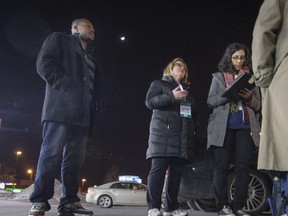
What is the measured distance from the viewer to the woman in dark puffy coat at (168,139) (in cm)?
452

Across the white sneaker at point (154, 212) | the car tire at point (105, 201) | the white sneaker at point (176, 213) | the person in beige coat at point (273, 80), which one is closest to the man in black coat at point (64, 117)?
the white sneaker at point (154, 212)

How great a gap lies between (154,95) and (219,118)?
84 cm

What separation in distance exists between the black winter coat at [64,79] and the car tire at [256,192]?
9.50 feet

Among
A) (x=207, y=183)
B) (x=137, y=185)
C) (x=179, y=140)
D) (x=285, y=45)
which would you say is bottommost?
(x=137, y=185)

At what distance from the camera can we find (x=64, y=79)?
162 inches

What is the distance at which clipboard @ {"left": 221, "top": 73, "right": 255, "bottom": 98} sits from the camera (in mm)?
4223

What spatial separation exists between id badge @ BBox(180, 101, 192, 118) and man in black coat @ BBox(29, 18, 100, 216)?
1.09m

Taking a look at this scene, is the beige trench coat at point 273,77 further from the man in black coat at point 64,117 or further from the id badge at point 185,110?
the man in black coat at point 64,117

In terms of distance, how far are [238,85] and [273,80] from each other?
4.23ft

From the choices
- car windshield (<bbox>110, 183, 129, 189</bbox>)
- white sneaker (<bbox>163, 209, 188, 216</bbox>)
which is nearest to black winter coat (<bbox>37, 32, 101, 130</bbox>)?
white sneaker (<bbox>163, 209, 188, 216</bbox>)

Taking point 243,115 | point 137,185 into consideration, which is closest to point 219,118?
point 243,115

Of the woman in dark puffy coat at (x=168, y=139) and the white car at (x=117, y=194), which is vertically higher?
the woman in dark puffy coat at (x=168, y=139)

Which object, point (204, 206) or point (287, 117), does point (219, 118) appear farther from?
point (204, 206)

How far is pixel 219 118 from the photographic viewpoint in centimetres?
466
